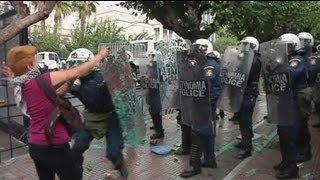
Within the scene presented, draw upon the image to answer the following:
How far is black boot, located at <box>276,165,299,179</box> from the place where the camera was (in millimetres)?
5555

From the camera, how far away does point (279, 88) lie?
545cm

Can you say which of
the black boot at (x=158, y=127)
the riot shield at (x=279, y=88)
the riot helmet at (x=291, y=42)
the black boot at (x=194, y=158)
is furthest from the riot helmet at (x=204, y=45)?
the black boot at (x=158, y=127)

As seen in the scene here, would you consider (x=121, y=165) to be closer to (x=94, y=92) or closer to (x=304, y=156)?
(x=94, y=92)

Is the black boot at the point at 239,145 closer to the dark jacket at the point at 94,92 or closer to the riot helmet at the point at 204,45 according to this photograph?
the riot helmet at the point at 204,45

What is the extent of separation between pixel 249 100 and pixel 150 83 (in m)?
2.05

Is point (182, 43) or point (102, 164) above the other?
point (182, 43)

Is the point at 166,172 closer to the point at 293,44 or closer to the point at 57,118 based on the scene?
the point at 293,44

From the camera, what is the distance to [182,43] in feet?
25.4

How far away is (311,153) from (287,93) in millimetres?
1468

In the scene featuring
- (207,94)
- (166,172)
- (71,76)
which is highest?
(71,76)

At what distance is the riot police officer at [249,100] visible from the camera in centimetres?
623

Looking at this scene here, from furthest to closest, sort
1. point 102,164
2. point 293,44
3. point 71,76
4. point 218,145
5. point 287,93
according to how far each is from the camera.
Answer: point 218,145, point 102,164, point 293,44, point 287,93, point 71,76

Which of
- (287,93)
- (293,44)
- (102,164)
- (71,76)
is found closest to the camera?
(71,76)

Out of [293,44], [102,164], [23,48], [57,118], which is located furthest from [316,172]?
[23,48]
